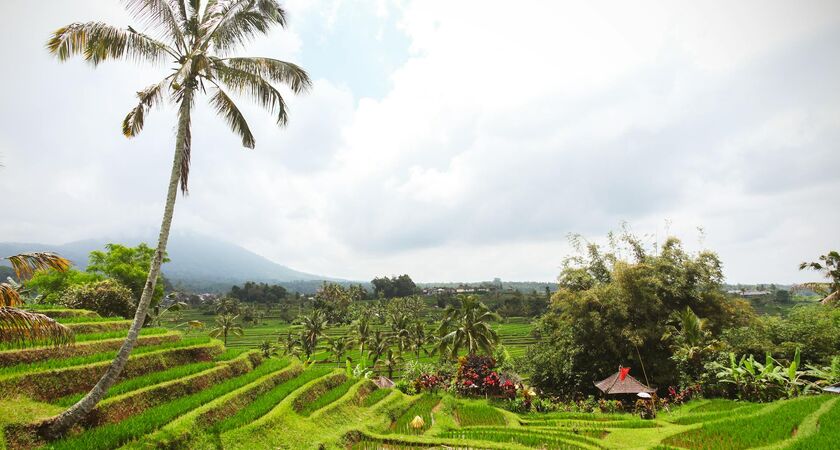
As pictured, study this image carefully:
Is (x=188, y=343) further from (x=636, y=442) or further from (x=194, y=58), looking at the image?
(x=636, y=442)

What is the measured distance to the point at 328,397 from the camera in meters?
14.8

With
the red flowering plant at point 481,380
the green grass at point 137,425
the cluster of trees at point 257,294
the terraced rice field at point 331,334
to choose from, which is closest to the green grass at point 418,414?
the red flowering plant at point 481,380

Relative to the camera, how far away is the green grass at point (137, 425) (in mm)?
7676

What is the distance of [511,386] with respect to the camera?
830 inches

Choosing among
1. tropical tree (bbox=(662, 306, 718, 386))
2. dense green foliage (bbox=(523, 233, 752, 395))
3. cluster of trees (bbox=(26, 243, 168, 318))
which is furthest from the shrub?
tropical tree (bbox=(662, 306, 718, 386))

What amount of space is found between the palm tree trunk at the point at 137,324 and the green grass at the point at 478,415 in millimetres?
12634

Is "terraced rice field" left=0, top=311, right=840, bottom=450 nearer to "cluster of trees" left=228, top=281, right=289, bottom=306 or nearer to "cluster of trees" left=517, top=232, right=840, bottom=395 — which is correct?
"cluster of trees" left=517, top=232, right=840, bottom=395

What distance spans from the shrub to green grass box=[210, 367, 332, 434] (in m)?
11.0

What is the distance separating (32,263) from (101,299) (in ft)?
47.1

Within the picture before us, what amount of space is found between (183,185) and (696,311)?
1129 inches

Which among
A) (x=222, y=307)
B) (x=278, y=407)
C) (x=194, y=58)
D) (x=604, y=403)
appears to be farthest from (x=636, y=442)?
(x=222, y=307)

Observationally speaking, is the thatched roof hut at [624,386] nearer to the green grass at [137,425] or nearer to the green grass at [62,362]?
the green grass at [137,425]

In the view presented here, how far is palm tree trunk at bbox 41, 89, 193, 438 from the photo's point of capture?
26.5 ft

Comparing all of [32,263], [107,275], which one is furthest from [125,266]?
[32,263]
